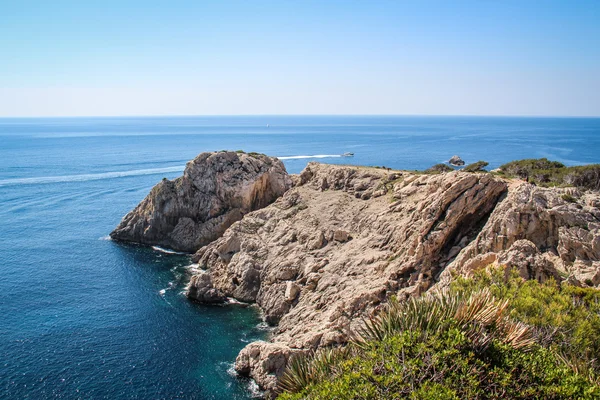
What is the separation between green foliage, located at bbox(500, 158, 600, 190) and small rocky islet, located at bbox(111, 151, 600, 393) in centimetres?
1146

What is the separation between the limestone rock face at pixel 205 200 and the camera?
229 ft

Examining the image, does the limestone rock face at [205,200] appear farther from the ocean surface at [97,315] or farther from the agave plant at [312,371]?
the agave plant at [312,371]

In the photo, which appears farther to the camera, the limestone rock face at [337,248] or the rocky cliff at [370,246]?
the limestone rock face at [337,248]

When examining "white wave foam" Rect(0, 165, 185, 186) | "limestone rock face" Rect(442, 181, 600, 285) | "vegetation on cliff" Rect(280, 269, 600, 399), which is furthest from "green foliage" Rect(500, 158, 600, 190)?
"white wave foam" Rect(0, 165, 185, 186)

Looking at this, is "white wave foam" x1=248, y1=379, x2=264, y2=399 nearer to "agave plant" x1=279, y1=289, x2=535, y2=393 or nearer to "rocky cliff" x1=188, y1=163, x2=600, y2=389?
"rocky cliff" x1=188, y1=163, x2=600, y2=389

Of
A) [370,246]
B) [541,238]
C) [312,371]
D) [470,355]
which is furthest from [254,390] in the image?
[541,238]

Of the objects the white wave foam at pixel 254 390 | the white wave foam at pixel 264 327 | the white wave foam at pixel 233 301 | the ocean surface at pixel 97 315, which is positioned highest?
the ocean surface at pixel 97 315

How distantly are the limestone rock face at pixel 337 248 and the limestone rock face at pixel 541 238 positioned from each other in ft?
9.11

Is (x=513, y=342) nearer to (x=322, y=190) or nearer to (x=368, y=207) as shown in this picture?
(x=368, y=207)

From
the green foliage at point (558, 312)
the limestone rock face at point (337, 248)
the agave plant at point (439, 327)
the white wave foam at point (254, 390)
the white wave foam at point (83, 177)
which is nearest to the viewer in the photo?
the agave plant at point (439, 327)

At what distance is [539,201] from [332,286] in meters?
21.0

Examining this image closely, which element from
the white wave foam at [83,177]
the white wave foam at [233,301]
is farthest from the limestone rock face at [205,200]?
the white wave foam at [83,177]

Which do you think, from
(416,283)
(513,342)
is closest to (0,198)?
(416,283)

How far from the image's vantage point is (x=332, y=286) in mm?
44906
